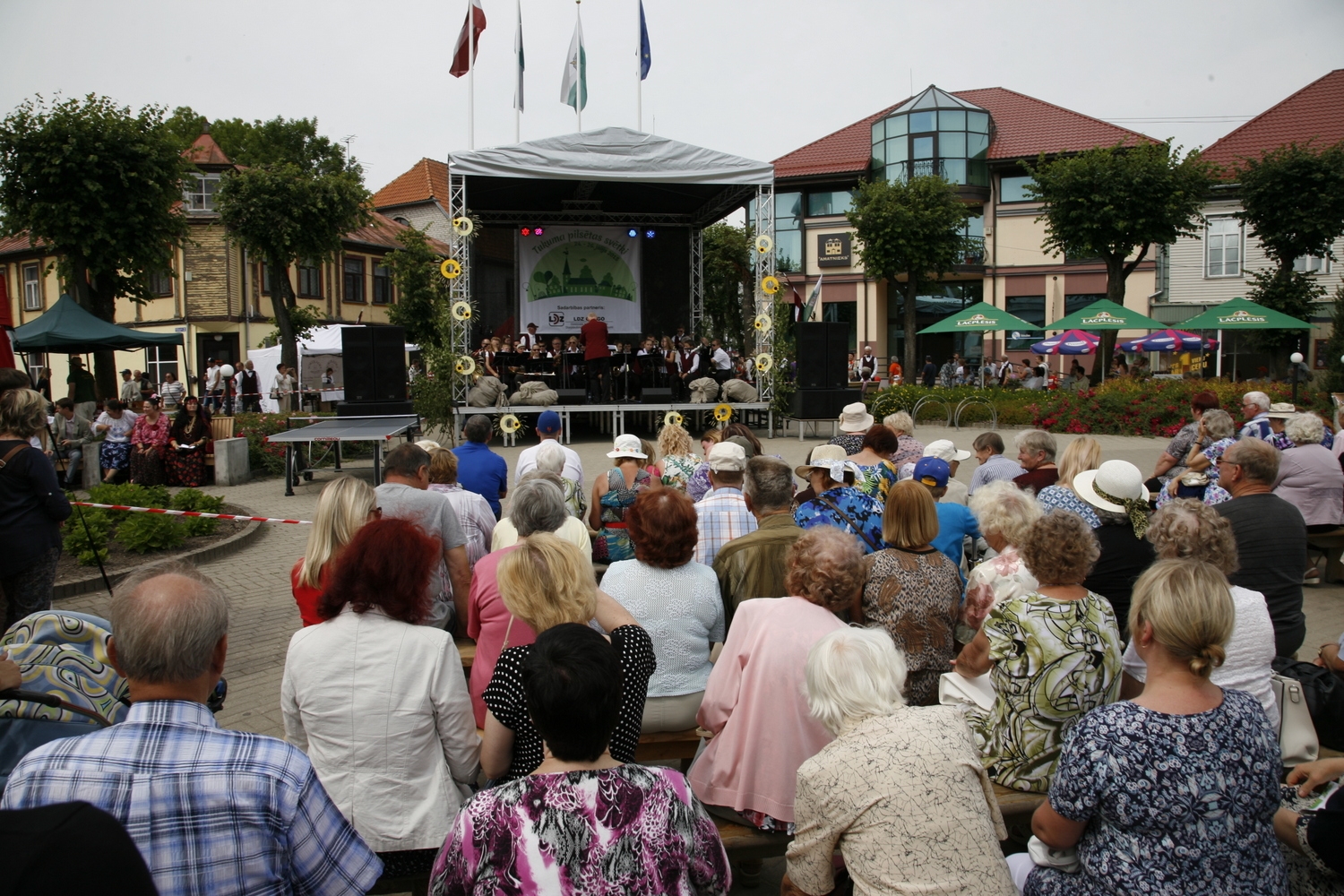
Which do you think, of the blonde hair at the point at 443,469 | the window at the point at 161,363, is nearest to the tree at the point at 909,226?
the window at the point at 161,363

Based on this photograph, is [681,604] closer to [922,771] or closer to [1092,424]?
[922,771]

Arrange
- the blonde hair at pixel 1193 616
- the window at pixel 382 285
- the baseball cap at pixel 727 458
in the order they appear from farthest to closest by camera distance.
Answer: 1. the window at pixel 382 285
2. the baseball cap at pixel 727 458
3. the blonde hair at pixel 1193 616

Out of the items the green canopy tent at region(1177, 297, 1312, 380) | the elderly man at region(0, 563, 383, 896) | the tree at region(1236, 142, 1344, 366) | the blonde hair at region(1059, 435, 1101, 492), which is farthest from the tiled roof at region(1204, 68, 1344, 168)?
the elderly man at region(0, 563, 383, 896)

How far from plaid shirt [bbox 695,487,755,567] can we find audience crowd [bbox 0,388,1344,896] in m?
0.26

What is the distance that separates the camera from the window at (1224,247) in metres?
31.2

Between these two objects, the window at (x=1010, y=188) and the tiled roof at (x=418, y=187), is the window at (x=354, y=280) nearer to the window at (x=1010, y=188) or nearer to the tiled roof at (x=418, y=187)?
the tiled roof at (x=418, y=187)

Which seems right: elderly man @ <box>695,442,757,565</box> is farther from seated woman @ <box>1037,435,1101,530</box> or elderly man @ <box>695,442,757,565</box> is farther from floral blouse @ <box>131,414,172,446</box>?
floral blouse @ <box>131,414,172,446</box>

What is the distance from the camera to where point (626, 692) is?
7.46ft

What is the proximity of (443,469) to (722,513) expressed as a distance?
1646 mm

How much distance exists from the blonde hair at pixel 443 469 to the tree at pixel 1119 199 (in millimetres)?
21883

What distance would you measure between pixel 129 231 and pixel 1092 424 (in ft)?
61.2

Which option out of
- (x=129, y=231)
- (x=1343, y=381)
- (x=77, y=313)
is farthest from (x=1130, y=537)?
(x=1343, y=381)

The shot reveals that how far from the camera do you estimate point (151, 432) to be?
1220 cm

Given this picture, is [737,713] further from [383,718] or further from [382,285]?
[382,285]
